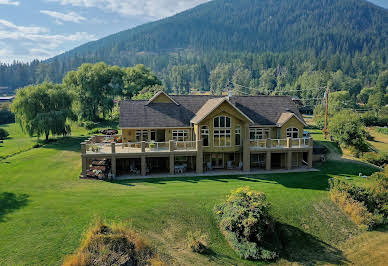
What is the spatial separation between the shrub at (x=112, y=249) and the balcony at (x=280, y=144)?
1643 centimetres

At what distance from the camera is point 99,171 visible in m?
25.2

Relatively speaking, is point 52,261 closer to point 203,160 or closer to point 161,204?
point 161,204

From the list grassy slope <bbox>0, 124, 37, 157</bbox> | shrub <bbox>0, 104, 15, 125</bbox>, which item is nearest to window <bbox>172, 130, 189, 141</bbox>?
grassy slope <bbox>0, 124, 37, 157</bbox>

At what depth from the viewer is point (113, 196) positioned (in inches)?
825

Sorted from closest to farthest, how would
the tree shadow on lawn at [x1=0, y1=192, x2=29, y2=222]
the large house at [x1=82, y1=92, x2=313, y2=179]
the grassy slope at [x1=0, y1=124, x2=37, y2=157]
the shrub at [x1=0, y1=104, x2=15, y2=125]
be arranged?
the tree shadow on lawn at [x1=0, y1=192, x2=29, y2=222]
the large house at [x1=82, y1=92, x2=313, y2=179]
the grassy slope at [x1=0, y1=124, x2=37, y2=157]
the shrub at [x1=0, y1=104, x2=15, y2=125]

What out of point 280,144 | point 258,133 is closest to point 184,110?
point 258,133

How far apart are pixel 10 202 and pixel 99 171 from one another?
7.31 metres

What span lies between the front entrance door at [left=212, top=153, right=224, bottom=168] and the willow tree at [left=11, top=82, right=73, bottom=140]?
24.5 meters

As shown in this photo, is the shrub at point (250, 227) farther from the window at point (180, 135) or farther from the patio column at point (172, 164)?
the window at point (180, 135)

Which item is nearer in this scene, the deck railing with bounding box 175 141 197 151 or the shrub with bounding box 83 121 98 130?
the deck railing with bounding box 175 141 197 151

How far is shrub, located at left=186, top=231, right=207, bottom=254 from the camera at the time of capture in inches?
639

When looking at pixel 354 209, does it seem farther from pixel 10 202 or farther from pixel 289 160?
pixel 10 202

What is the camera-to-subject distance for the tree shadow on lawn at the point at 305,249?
17172mm

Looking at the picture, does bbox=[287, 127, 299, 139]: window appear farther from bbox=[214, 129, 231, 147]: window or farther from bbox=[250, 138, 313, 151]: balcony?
bbox=[214, 129, 231, 147]: window
